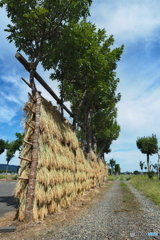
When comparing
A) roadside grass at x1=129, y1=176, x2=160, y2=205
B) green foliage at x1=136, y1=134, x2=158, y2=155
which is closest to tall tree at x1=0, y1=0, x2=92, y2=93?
roadside grass at x1=129, y1=176, x2=160, y2=205

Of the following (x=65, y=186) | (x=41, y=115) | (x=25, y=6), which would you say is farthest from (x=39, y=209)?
(x=25, y=6)

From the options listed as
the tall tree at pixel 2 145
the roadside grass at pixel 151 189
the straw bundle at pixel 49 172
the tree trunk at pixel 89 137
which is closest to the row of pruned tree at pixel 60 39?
the straw bundle at pixel 49 172

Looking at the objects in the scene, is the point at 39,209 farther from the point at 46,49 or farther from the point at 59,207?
the point at 46,49

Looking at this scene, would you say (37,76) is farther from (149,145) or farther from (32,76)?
(149,145)

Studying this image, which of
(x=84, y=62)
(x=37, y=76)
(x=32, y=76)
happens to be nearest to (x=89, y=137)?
(x=84, y=62)

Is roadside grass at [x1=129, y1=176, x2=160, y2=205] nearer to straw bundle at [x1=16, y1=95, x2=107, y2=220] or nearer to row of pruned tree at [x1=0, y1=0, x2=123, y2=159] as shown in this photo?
straw bundle at [x1=16, y1=95, x2=107, y2=220]

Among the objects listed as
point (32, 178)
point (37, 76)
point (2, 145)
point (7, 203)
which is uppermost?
point (2, 145)

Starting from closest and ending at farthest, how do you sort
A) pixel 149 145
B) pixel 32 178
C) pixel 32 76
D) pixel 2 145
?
pixel 32 178 → pixel 32 76 → pixel 149 145 → pixel 2 145

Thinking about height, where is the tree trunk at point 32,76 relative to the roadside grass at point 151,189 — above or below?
above

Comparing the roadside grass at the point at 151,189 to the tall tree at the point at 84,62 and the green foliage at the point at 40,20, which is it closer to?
the tall tree at the point at 84,62

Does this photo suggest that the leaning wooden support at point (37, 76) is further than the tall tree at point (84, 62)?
No

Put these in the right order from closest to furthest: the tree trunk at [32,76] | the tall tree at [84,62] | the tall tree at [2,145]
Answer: the tree trunk at [32,76] < the tall tree at [84,62] < the tall tree at [2,145]

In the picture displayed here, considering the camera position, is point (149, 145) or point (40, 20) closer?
point (40, 20)

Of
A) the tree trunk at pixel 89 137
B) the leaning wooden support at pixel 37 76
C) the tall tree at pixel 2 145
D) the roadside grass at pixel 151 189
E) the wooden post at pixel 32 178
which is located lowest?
the roadside grass at pixel 151 189
